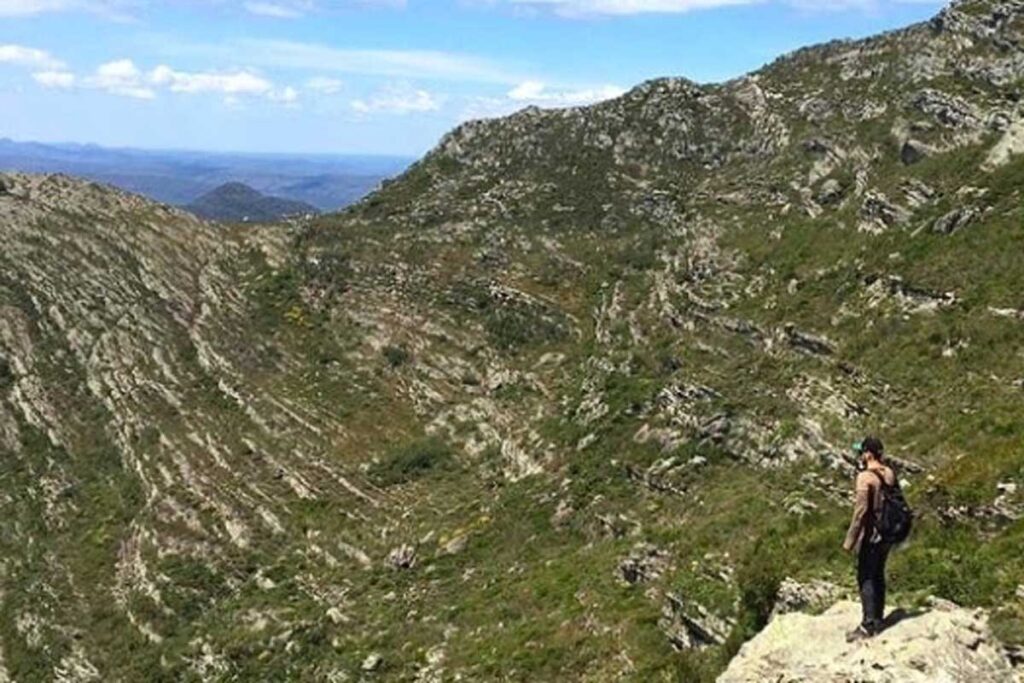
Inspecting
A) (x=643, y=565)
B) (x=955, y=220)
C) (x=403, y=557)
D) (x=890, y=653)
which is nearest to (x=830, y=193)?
(x=955, y=220)

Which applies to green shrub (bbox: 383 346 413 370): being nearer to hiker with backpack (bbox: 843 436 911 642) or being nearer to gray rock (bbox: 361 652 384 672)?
gray rock (bbox: 361 652 384 672)

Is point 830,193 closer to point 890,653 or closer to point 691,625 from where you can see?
point 691,625

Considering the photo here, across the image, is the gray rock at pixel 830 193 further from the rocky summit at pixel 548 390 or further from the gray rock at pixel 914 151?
the gray rock at pixel 914 151

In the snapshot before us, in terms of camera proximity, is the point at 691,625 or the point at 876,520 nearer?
the point at 876,520

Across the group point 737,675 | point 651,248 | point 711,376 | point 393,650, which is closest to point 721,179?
point 651,248

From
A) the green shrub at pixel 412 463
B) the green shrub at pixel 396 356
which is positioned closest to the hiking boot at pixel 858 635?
the green shrub at pixel 412 463

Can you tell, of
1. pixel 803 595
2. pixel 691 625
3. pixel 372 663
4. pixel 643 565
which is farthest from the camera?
pixel 372 663
